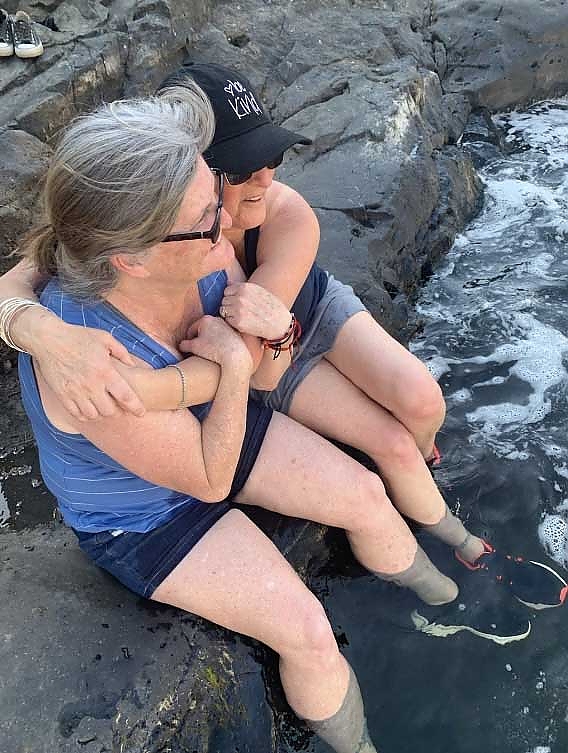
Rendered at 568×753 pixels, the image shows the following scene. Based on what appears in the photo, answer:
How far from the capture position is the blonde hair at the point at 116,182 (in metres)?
1.80

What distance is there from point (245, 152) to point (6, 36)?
3.76 m

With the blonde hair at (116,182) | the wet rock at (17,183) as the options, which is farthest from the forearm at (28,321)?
the wet rock at (17,183)

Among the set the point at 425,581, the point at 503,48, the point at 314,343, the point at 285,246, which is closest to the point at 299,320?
the point at 314,343

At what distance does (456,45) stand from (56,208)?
21.9ft

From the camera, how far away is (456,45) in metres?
7.46

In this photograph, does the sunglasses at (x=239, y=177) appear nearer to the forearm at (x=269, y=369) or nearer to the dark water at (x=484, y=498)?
the forearm at (x=269, y=369)

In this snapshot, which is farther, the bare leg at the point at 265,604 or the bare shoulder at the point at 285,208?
the bare shoulder at the point at 285,208

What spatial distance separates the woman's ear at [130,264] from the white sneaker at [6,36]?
3941 mm

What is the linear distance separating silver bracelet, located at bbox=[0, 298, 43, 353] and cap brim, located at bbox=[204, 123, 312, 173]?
0.73 m

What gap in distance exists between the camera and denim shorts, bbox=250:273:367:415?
2900 mm

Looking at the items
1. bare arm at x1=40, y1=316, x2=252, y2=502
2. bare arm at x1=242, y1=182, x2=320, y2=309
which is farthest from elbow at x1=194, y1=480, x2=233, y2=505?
bare arm at x1=242, y1=182, x2=320, y2=309

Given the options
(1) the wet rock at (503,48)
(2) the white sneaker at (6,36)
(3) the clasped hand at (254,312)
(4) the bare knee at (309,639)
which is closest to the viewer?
(4) the bare knee at (309,639)

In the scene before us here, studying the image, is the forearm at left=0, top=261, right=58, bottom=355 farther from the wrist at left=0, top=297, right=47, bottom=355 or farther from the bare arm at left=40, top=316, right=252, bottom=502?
the bare arm at left=40, top=316, right=252, bottom=502

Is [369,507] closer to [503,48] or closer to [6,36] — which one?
[6,36]
